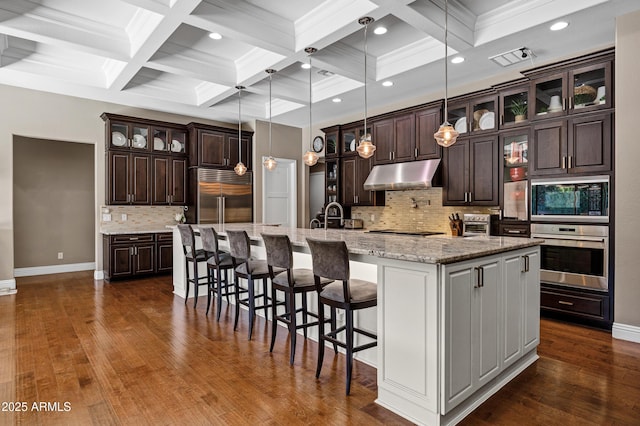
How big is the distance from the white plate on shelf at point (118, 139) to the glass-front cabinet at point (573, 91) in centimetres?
619

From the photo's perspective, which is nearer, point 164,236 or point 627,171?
point 627,171

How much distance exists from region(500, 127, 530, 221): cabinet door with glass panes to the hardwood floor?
1.32 metres

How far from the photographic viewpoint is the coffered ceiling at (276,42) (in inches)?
141

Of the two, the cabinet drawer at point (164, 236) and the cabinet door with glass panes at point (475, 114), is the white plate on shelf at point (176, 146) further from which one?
the cabinet door with glass panes at point (475, 114)

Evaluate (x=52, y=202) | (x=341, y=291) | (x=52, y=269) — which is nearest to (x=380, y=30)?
(x=341, y=291)

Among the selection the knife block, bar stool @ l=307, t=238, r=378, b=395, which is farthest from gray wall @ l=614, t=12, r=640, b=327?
bar stool @ l=307, t=238, r=378, b=395

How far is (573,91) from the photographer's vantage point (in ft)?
12.7

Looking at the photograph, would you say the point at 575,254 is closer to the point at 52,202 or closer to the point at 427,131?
the point at 427,131

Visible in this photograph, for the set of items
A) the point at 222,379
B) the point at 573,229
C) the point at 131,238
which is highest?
the point at 573,229

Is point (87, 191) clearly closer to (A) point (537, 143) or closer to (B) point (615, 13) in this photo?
(A) point (537, 143)

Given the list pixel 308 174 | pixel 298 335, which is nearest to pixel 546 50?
pixel 298 335

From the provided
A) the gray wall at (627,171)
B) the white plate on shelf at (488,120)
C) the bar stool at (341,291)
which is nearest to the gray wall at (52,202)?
the bar stool at (341,291)

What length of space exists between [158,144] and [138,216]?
4.52ft

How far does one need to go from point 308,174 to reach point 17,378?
6436mm
